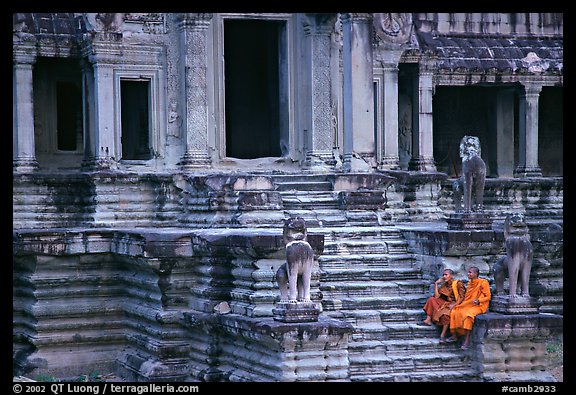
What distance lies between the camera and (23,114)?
19891 millimetres

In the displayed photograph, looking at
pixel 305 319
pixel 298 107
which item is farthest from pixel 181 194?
pixel 305 319

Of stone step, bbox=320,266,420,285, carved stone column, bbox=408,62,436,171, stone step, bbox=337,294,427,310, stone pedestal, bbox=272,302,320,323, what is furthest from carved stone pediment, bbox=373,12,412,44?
stone pedestal, bbox=272,302,320,323

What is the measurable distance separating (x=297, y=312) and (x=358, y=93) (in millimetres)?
5919

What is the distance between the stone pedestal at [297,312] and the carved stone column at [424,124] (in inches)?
350

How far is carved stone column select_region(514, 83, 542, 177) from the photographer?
81.8 feet

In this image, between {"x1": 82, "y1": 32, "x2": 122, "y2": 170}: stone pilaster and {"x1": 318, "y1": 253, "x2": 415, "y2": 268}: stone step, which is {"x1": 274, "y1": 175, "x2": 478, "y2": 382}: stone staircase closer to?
{"x1": 318, "y1": 253, "x2": 415, "y2": 268}: stone step

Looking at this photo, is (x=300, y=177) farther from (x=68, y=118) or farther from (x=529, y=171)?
(x=529, y=171)

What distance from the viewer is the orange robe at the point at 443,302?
16.0 metres

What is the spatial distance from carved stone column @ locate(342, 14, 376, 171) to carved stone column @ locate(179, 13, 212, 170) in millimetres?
2242

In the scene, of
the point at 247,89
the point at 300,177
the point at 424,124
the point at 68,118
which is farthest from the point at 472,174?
the point at 68,118

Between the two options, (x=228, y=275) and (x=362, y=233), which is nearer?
(x=228, y=275)

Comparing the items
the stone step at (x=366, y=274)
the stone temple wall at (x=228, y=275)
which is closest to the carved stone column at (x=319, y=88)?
the stone temple wall at (x=228, y=275)

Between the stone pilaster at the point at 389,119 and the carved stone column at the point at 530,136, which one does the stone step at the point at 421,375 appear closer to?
the stone pilaster at the point at 389,119

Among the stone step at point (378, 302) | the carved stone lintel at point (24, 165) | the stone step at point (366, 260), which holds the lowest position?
the stone step at point (378, 302)
